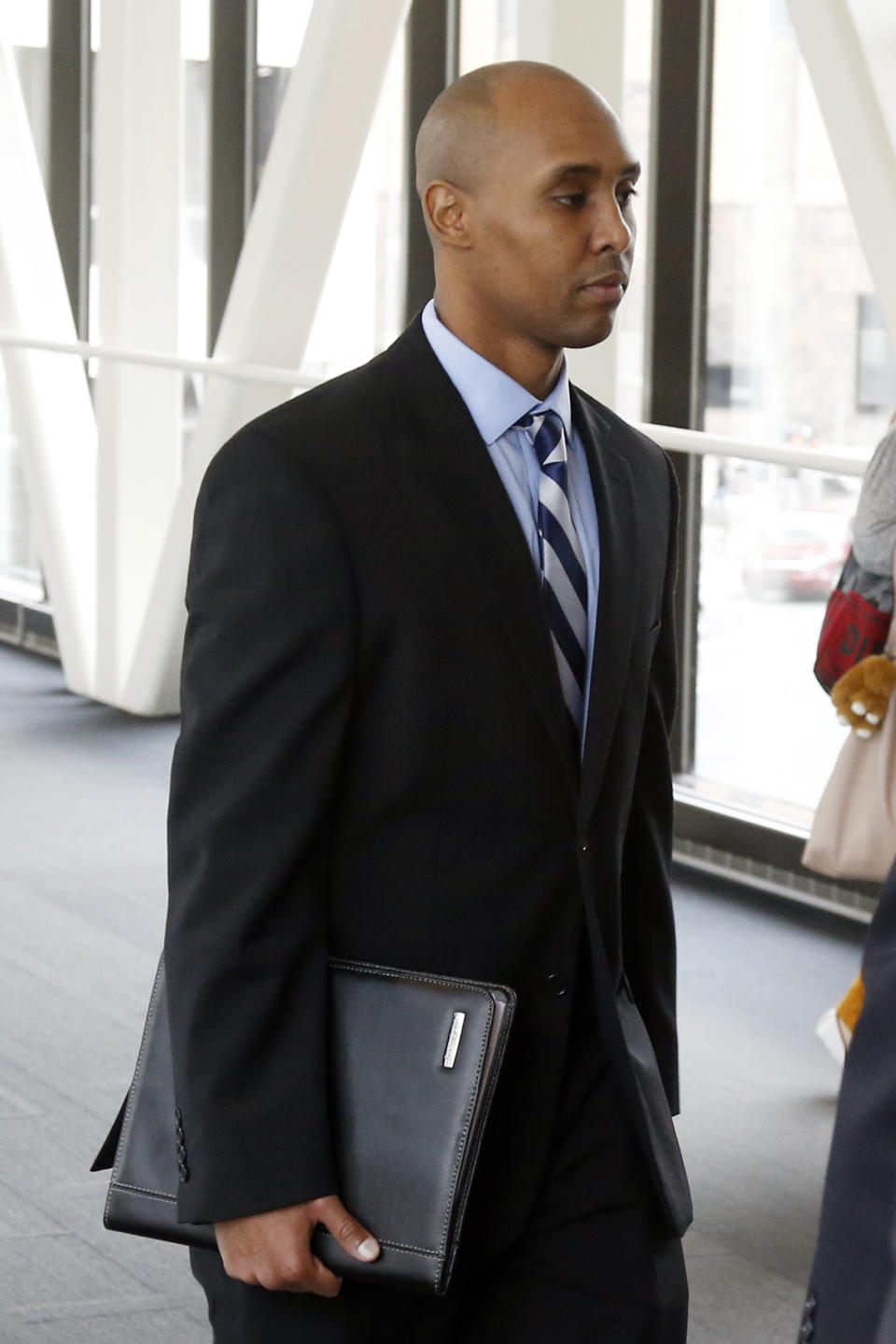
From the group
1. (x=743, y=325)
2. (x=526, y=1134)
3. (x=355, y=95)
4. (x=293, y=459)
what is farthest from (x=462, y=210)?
(x=355, y=95)

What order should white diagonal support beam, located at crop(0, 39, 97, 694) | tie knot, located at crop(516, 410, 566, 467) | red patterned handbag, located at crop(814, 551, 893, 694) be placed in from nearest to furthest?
tie knot, located at crop(516, 410, 566, 467) < red patterned handbag, located at crop(814, 551, 893, 694) < white diagonal support beam, located at crop(0, 39, 97, 694)

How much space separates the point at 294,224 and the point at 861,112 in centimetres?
313

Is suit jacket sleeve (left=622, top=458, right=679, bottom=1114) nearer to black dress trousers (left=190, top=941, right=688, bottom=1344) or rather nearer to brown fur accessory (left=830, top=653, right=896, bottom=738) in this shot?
black dress trousers (left=190, top=941, right=688, bottom=1344)

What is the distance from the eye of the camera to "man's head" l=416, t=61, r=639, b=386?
1.88 m

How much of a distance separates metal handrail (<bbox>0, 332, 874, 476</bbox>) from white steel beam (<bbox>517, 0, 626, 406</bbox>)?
0.36m

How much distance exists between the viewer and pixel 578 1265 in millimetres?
1925

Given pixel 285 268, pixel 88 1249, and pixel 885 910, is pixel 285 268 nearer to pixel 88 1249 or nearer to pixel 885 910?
pixel 88 1249

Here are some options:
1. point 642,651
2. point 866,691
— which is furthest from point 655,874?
point 866,691

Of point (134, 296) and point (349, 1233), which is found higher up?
point (134, 296)

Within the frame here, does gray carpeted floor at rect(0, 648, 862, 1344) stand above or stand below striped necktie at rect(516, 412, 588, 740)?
below

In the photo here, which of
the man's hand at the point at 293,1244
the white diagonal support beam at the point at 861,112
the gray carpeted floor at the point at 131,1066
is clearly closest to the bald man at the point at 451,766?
the man's hand at the point at 293,1244

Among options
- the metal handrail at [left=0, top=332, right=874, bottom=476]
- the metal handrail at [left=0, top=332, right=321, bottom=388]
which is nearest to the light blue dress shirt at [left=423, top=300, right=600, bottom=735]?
the metal handrail at [left=0, top=332, right=874, bottom=476]

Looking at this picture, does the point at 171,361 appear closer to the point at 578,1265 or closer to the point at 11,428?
the point at 11,428

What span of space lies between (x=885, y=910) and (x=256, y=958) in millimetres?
794
